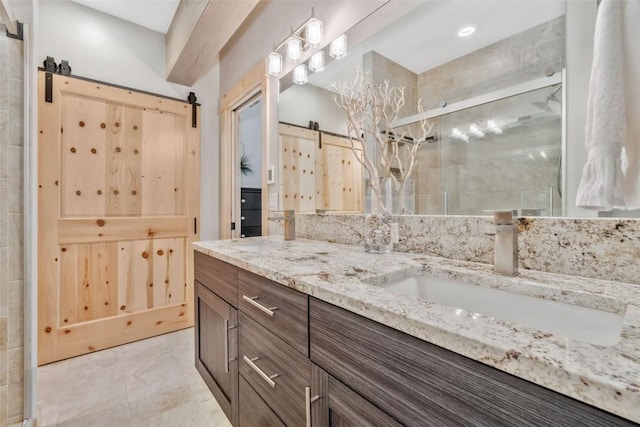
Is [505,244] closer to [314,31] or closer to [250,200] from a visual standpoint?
[314,31]

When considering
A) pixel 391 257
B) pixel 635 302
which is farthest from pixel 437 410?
pixel 391 257

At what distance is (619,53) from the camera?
1.88 feet

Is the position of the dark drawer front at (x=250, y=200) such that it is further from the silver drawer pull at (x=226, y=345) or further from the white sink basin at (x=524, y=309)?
the white sink basin at (x=524, y=309)

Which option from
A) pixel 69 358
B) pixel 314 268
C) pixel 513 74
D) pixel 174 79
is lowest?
pixel 69 358

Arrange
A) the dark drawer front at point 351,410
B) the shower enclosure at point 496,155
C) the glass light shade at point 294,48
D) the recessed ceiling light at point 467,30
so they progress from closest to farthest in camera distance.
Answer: the dark drawer front at point 351,410, the shower enclosure at point 496,155, the recessed ceiling light at point 467,30, the glass light shade at point 294,48

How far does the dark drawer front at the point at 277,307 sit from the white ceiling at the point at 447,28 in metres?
1.00

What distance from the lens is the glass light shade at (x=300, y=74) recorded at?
1.71m

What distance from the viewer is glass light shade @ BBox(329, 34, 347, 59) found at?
144cm

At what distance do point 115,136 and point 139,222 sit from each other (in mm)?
686

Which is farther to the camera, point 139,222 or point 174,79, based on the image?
point 174,79

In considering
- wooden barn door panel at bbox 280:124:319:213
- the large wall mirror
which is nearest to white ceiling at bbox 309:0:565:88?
the large wall mirror

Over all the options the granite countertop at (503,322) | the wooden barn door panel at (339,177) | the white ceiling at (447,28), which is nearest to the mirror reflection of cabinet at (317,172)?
the wooden barn door panel at (339,177)

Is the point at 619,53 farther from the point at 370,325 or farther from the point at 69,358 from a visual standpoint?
the point at 69,358

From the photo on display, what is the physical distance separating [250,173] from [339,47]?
2.48 meters
